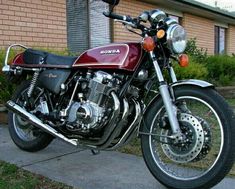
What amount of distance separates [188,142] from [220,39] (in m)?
15.8

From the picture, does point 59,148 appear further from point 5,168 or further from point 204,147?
point 204,147

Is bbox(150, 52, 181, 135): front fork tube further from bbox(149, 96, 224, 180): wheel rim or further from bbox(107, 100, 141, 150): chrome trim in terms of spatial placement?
bbox(107, 100, 141, 150): chrome trim

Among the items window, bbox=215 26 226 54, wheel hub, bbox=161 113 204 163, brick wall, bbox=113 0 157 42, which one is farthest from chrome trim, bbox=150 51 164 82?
window, bbox=215 26 226 54

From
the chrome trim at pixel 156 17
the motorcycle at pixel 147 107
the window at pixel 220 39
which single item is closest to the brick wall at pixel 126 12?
the window at pixel 220 39

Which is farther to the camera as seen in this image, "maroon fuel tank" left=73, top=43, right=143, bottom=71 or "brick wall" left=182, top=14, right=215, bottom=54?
"brick wall" left=182, top=14, right=215, bottom=54

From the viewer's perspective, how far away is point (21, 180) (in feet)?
13.1

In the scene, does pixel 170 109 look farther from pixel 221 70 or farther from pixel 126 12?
pixel 221 70

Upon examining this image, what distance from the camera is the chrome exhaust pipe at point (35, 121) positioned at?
4133mm

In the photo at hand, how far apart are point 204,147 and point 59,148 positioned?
2284 millimetres

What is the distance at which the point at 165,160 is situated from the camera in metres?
3.74

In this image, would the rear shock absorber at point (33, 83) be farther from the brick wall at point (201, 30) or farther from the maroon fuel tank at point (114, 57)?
the brick wall at point (201, 30)

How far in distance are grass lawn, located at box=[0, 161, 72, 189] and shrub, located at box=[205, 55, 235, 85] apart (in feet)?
28.5

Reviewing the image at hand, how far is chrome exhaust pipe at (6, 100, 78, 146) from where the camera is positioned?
413 centimetres

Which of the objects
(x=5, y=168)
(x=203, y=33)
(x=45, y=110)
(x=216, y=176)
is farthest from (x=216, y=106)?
(x=203, y=33)
